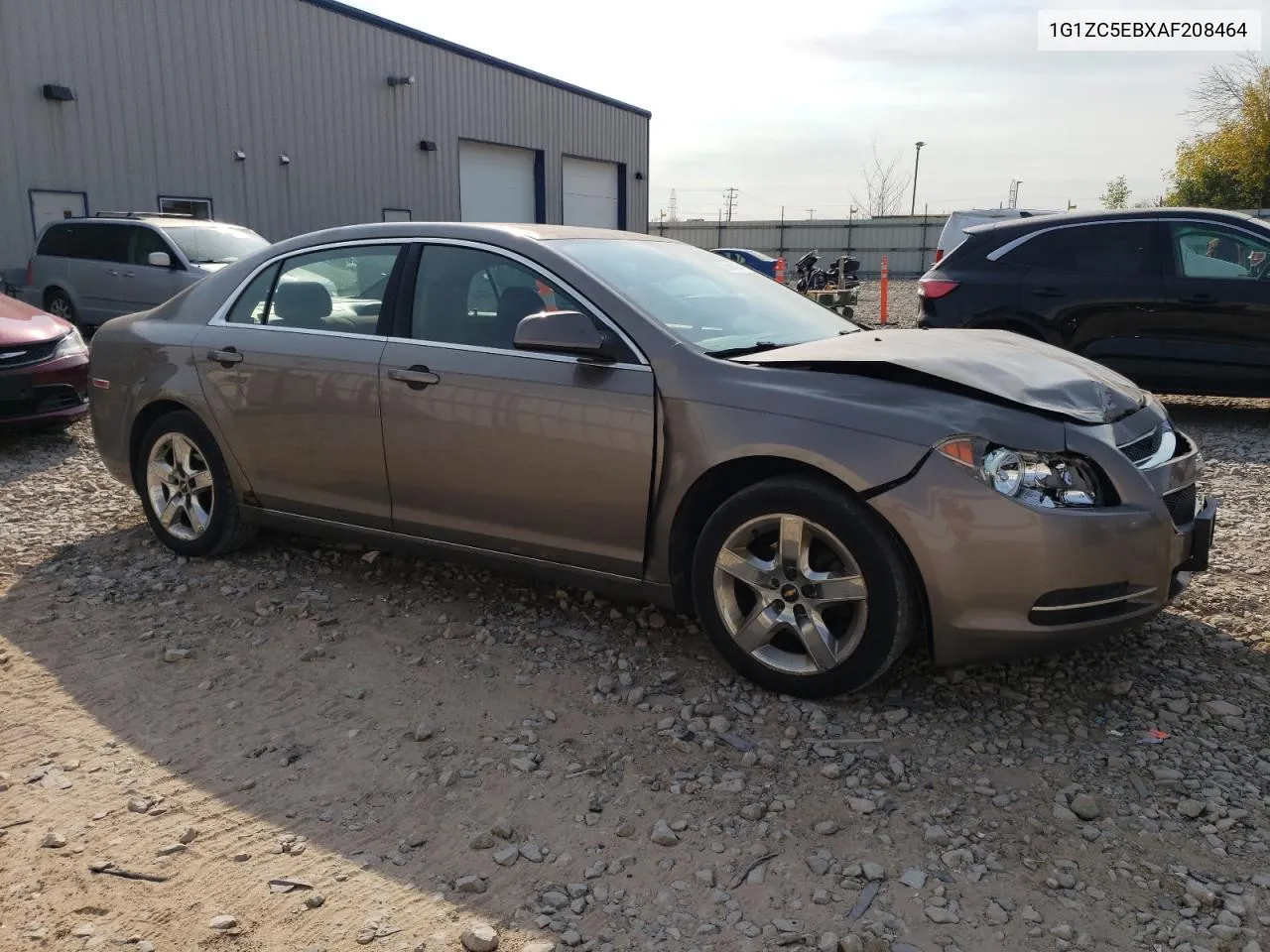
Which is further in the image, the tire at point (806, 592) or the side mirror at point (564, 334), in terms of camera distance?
the side mirror at point (564, 334)

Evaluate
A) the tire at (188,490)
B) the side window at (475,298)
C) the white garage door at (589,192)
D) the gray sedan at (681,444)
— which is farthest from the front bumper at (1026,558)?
the white garage door at (589,192)

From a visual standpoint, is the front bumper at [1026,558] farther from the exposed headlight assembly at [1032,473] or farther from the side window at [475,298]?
the side window at [475,298]

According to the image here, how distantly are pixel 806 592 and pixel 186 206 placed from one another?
58.6 feet

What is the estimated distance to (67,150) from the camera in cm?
1616

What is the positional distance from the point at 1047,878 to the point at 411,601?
2.79 metres

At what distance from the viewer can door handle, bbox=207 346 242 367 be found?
467 cm

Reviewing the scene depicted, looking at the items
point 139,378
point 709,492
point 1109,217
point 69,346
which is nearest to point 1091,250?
point 1109,217

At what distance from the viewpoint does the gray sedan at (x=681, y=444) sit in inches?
126

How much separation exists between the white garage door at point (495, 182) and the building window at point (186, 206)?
288 inches

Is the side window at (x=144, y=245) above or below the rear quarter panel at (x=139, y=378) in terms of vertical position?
above

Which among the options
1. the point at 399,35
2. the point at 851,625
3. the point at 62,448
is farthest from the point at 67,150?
the point at 851,625

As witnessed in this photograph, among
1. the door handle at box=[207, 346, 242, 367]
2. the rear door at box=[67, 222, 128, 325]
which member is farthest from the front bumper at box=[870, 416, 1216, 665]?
the rear door at box=[67, 222, 128, 325]

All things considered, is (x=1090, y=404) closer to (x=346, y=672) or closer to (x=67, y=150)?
(x=346, y=672)

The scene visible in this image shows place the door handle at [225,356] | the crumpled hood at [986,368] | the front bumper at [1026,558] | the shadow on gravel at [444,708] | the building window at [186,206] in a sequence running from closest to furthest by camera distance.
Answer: the shadow on gravel at [444,708] < the front bumper at [1026,558] < the crumpled hood at [986,368] < the door handle at [225,356] < the building window at [186,206]
